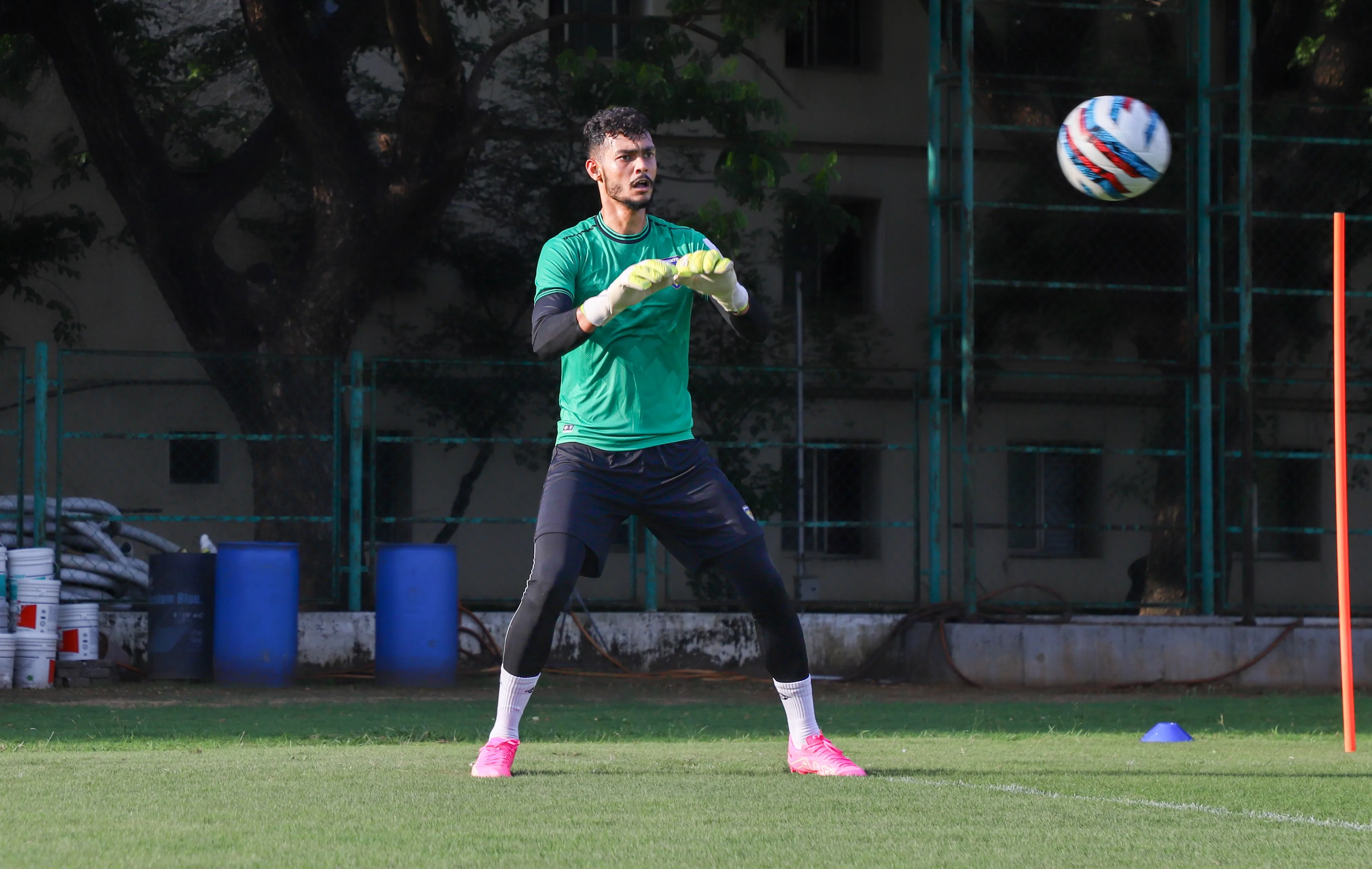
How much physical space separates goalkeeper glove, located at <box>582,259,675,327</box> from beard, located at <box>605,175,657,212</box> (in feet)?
1.59

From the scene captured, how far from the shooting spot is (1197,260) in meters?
14.0

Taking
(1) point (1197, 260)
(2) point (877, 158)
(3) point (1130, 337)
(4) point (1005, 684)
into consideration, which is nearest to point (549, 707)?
(4) point (1005, 684)

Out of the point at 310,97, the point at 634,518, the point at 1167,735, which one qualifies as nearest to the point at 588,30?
the point at 310,97

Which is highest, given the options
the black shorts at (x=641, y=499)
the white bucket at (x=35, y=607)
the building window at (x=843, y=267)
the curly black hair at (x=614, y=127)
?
the building window at (x=843, y=267)

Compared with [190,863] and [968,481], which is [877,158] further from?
[190,863]

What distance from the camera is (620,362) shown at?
5770mm

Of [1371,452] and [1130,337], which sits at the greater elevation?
[1130,337]

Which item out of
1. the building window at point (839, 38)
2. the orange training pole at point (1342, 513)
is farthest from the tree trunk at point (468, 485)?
the orange training pole at point (1342, 513)

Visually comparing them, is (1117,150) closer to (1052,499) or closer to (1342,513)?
(1342,513)

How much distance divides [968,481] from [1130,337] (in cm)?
554

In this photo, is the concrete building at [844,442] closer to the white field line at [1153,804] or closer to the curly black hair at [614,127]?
the curly black hair at [614,127]

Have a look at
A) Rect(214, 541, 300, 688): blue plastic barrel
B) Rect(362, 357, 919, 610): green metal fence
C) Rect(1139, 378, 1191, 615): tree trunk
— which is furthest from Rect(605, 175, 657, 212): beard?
Rect(1139, 378, 1191, 615): tree trunk

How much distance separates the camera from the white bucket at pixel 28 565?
39.8ft

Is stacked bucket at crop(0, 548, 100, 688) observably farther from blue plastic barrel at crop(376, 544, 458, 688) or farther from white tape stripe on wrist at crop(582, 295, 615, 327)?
white tape stripe on wrist at crop(582, 295, 615, 327)
